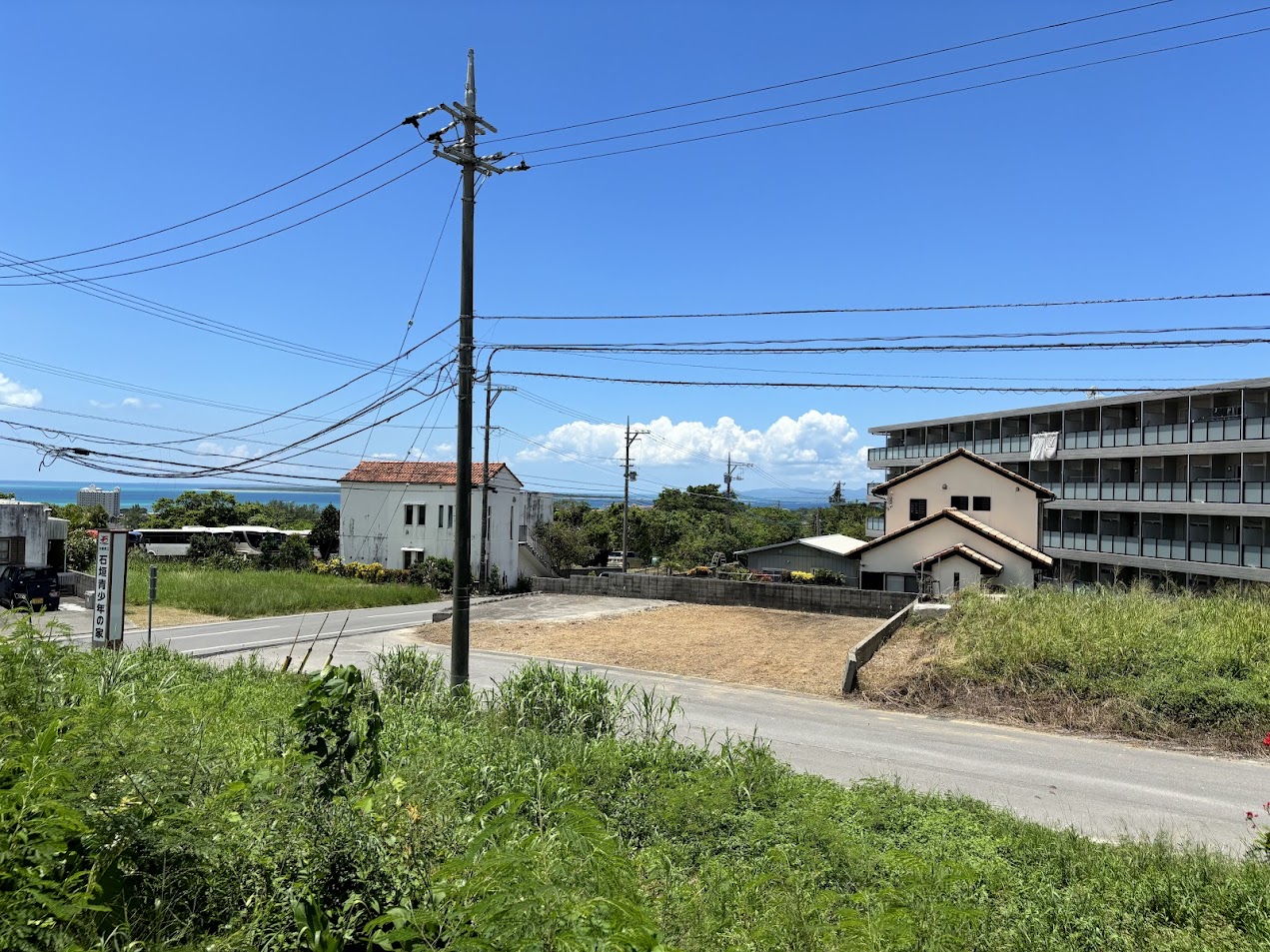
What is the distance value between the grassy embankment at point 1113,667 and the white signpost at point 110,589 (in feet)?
45.2

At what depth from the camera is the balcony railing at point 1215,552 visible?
32.5 meters

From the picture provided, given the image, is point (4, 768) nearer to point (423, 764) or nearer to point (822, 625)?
point (423, 764)

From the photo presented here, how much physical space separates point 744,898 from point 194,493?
71922mm

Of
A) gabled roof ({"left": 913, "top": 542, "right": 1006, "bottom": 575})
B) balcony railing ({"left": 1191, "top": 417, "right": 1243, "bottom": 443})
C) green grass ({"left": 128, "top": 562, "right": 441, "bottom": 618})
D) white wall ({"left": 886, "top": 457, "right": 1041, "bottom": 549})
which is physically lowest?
green grass ({"left": 128, "top": 562, "right": 441, "bottom": 618})

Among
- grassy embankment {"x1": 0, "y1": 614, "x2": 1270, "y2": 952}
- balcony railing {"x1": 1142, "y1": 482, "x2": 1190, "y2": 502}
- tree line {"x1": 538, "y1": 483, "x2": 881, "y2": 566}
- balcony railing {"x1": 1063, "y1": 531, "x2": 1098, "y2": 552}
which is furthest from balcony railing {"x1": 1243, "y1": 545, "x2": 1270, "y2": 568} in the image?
grassy embankment {"x1": 0, "y1": 614, "x2": 1270, "y2": 952}

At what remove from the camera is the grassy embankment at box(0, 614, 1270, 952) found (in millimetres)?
2971

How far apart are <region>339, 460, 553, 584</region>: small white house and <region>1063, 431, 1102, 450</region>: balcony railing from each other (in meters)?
32.8

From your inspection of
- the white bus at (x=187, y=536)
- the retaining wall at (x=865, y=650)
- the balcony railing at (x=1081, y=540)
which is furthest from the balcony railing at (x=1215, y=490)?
the white bus at (x=187, y=536)

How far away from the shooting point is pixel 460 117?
39.4 feet

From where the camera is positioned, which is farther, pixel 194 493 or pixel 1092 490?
pixel 194 493

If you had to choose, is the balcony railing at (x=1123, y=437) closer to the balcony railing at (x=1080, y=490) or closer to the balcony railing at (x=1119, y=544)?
the balcony railing at (x=1080, y=490)

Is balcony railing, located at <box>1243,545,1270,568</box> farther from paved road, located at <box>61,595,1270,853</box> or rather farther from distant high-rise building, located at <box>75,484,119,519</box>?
distant high-rise building, located at <box>75,484,119,519</box>

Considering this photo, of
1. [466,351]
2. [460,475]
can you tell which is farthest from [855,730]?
[466,351]

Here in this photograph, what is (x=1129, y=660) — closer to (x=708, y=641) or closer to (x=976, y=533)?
(x=708, y=641)
